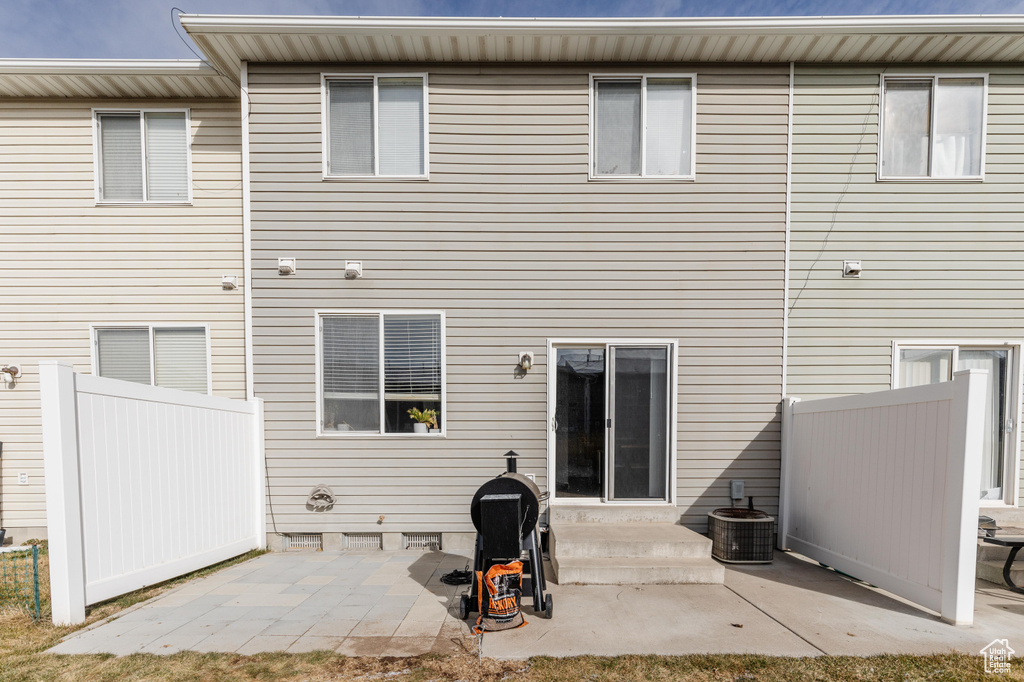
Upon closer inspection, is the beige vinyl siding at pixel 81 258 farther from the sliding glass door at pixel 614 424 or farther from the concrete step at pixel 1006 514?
the concrete step at pixel 1006 514

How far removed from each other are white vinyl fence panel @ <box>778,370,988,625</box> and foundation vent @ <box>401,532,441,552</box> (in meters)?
3.91

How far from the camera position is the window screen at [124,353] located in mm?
5629

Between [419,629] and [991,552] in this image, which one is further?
[991,552]

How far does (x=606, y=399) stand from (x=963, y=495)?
2934mm

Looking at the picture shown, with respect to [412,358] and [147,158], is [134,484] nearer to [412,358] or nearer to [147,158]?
[412,358]

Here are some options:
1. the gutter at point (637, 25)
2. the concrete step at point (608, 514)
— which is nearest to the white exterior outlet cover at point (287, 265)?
the gutter at point (637, 25)

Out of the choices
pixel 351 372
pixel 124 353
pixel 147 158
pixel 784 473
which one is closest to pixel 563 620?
pixel 784 473

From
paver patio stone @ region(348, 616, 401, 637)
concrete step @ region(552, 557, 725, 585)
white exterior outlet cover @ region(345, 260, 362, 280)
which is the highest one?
white exterior outlet cover @ region(345, 260, 362, 280)

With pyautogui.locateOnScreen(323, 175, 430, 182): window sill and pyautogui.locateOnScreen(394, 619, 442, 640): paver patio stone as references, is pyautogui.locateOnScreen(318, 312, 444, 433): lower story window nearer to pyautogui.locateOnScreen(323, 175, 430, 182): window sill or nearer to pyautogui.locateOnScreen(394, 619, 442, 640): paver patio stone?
pyautogui.locateOnScreen(323, 175, 430, 182): window sill

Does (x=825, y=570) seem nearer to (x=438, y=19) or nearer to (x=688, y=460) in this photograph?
(x=688, y=460)

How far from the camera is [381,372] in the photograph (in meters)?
5.32

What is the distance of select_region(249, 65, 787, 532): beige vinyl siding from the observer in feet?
17.4

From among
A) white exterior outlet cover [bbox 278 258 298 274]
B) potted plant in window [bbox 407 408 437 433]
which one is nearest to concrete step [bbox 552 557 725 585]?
potted plant in window [bbox 407 408 437 433]

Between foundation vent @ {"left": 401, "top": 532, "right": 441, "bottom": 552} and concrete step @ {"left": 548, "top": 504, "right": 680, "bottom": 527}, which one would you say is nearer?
concrete step @ {"left": 548, "top": 504, "right": 680, "bottom": 527}
